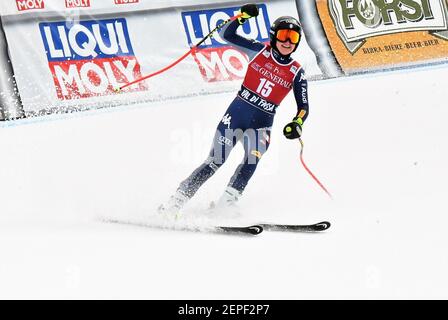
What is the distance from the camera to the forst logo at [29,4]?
6695 millimetres

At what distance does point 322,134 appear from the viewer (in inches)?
277

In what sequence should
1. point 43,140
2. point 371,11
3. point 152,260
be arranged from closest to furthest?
point 152,260, point 43,140, point 371,11

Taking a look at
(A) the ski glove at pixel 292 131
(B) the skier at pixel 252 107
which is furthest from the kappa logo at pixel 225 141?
(A) the ski glove at pixel 292 131

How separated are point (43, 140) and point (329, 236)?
3.32 m

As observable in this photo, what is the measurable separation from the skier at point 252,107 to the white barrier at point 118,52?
2.35m

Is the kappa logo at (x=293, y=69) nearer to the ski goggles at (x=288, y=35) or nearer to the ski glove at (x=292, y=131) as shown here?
the ski goggles at (x=288, y=35)

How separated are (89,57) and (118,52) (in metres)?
0.29

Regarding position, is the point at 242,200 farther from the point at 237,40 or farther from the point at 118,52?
the point at 118,52

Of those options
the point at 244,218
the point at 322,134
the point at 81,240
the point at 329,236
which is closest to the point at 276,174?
the point at 322,134

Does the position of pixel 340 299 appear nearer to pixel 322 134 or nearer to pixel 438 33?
pixel 322 134

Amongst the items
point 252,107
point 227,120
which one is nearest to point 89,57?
point 227,120

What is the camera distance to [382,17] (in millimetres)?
7719

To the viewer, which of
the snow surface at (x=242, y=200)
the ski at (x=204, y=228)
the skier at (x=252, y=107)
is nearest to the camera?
the snow surface at (x=242, y=200)

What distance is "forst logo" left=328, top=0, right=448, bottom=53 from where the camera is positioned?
7.58m
